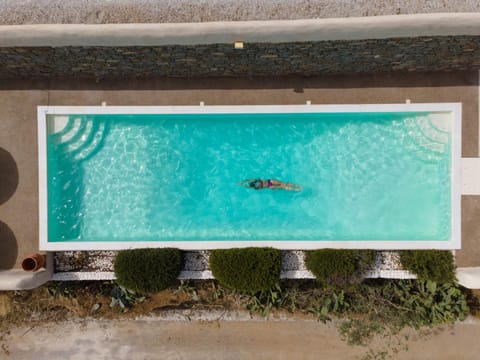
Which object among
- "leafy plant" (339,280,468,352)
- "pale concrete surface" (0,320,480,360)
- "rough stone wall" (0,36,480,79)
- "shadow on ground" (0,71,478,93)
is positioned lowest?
"pale concrete surface" (0,320,480,360)

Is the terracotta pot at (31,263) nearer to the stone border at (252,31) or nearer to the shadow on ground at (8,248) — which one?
the shadow on ground at (8,248)

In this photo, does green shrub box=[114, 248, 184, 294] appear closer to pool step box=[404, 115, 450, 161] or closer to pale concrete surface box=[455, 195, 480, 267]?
pool step box=[404, 115, 450, 161]

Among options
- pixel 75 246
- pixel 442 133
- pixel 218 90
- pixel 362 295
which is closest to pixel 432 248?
pixel 362 295

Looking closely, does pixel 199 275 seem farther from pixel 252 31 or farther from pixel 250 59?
pixel 252 31

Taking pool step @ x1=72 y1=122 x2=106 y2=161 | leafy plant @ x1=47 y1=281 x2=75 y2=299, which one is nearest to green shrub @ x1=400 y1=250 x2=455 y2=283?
pool step @ x1=72 y1=122 x2=106 y2=161

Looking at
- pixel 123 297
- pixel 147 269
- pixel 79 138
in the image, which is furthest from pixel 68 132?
pixel 123 297

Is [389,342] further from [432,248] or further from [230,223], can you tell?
[230,223]
